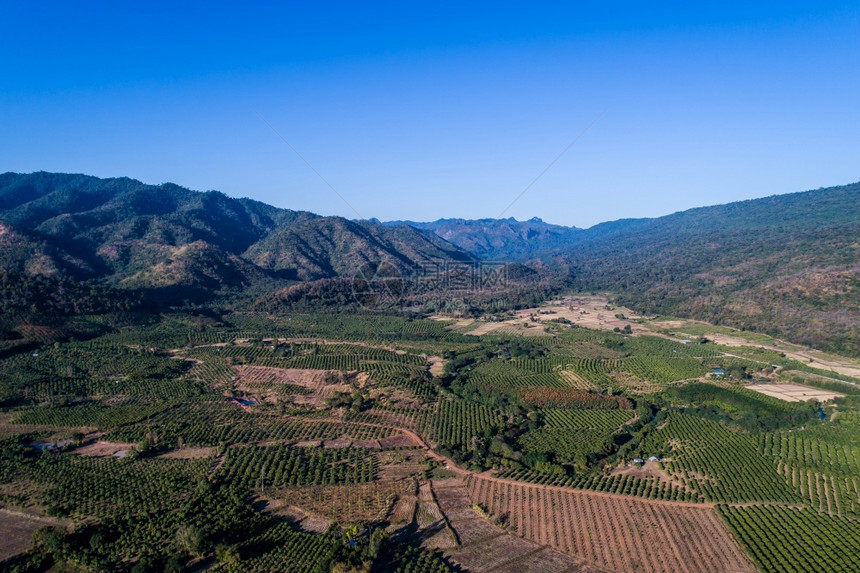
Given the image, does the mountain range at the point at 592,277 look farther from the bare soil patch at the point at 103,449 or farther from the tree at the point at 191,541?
the tree at the point at 191,541

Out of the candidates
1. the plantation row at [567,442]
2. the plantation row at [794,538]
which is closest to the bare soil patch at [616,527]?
the plantation row at [794,538]

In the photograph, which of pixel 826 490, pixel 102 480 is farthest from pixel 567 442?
pixel 102 480

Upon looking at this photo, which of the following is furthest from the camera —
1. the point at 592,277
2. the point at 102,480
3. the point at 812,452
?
the point at 592,277

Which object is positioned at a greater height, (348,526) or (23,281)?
(23,281)

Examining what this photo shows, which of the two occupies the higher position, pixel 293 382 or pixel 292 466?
pixel 293 382

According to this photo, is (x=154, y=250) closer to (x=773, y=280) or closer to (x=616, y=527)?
(x=616, y=527)

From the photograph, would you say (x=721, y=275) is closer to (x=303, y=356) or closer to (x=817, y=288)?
(x=817, y=288)

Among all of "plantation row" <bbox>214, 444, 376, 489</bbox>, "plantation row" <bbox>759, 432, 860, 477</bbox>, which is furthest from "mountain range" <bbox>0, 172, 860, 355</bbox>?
"plantation row" <bbox>214, 444, 376, 489</bbox>

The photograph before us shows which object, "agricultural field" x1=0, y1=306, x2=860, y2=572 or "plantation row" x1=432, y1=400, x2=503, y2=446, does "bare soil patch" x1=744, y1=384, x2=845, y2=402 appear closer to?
"agricultural field" x1=0, y1=306, x2=860, y2=572

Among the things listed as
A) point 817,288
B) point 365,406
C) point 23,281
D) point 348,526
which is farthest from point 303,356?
point 817,288
